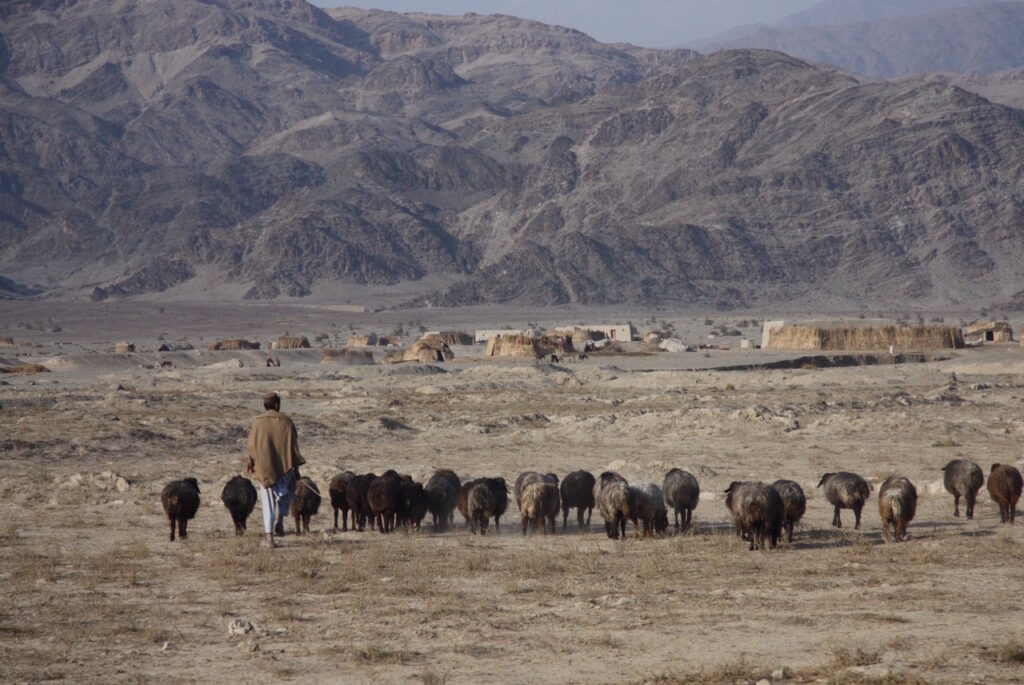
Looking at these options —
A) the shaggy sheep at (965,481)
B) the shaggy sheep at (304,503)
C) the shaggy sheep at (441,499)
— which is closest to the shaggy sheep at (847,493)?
the shaggy sheep at (965,481)

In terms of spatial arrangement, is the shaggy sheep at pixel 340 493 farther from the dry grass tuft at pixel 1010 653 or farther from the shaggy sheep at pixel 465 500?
the dry grass tuft at pixel 1010 653

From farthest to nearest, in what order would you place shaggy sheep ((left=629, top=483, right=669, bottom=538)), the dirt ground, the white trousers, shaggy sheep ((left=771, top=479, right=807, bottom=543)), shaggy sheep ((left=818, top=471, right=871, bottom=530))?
shaggy sheep ((left=818, top=471, right=871, bottom=530)) → shaggy sheep ((left=629, top=483, right=669, bottom=538)) → shaggy sheep ((left=771, top=479, right=807, bottom=543)) → the white trousers → the dirt ground

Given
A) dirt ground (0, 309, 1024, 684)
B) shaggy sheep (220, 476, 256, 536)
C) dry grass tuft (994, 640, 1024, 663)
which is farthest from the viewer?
shaggy sheep (220, 476, 256, 536)

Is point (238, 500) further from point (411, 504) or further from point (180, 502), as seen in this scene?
point (411, 504)

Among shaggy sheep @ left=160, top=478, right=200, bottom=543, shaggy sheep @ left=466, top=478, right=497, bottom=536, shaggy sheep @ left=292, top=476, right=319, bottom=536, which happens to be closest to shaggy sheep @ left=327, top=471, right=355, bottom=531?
shaggy sheep @ left=292, top=476, right=319, bottom=536

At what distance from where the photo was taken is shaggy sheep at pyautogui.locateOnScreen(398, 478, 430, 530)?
16625mm

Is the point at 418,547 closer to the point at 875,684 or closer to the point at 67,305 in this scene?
the point at 875,684

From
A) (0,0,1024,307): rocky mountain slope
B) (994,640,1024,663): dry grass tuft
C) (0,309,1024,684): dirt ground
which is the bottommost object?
(994,640,1024,663): dry grass tuft

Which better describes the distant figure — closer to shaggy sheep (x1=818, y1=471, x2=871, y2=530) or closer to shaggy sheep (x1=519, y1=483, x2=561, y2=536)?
shaggy sheep (x1=519, y1=483, x2=561, y2=536)

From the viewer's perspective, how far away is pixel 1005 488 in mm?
16453

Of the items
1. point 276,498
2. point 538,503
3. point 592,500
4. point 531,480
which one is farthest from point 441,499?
point 276,498

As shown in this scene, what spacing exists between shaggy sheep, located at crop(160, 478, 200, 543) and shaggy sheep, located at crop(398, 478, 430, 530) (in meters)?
2.63

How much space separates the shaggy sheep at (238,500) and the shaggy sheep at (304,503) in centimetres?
59

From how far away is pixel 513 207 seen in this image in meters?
174
